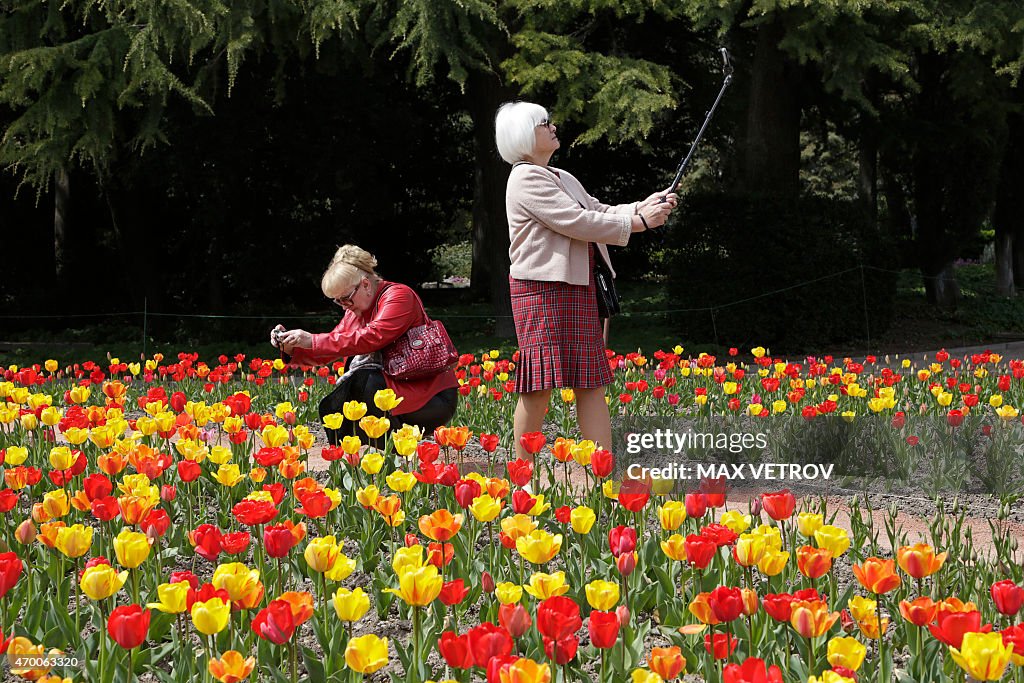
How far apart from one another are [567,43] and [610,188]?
1122cm

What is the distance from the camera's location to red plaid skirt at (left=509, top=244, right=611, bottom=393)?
181 inches

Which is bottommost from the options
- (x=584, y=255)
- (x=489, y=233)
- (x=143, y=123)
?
(x=584, y=255)

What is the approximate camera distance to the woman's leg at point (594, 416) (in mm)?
4688

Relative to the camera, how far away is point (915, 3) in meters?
10.6

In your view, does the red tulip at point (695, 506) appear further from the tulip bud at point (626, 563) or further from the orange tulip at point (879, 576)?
the orange tulip at point (879, 576)

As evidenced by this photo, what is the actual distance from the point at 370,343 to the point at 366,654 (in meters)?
3.37

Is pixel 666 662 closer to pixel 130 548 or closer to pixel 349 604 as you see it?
pixel 349 604

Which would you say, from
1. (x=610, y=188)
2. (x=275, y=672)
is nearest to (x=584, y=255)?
(x=275, y=672)

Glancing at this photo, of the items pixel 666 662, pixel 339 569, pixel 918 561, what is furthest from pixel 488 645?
pixel 918 561

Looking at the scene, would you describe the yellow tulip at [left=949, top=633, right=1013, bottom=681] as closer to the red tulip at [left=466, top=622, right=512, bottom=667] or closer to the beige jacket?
the red tulip at [left=466, top=622, right=512, bottom=667]

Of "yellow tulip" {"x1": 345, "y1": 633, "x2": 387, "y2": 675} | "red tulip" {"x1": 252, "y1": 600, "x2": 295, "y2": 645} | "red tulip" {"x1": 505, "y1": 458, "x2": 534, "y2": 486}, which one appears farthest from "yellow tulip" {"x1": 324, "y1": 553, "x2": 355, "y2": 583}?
"red tulip" {"x1": 505, "y1": 458, "x2": 534, "y2": 486}

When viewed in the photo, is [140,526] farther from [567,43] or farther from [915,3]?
[915,3]

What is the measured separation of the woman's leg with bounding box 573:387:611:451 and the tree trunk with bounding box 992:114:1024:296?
567 inches

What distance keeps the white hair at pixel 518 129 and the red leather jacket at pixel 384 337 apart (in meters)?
0.88
